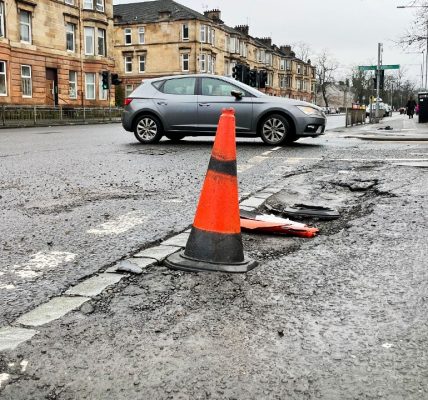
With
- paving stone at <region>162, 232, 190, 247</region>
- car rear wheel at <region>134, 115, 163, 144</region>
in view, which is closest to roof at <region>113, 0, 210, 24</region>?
car rear wheel at <region>134, 115, 163, 144</region>

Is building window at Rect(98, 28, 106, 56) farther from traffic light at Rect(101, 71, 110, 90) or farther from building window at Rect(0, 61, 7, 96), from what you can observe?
building window at Rect(0, 61, 7, 96)

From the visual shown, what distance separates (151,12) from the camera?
68.6 metres

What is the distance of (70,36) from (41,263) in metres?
42.2

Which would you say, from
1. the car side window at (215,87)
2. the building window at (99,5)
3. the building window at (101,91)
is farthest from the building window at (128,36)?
the car side window at (215,87)

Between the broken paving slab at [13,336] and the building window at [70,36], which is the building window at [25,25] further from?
the broken paving slab at [13,336]

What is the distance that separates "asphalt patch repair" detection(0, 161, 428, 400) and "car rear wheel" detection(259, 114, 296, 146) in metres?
8.81

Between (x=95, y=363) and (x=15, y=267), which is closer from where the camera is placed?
(x=95, y=363)

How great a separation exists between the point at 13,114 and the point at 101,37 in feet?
63.2

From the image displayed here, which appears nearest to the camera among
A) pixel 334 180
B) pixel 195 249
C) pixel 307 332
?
pixel 307 332

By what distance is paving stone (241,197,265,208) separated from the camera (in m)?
5.25

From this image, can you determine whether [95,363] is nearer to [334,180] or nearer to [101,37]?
[334,180]

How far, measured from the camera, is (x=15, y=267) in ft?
10.9

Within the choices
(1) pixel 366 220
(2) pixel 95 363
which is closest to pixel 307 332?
(2) pixel 95 363

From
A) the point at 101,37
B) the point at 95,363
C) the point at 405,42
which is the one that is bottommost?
the point at 95,363
